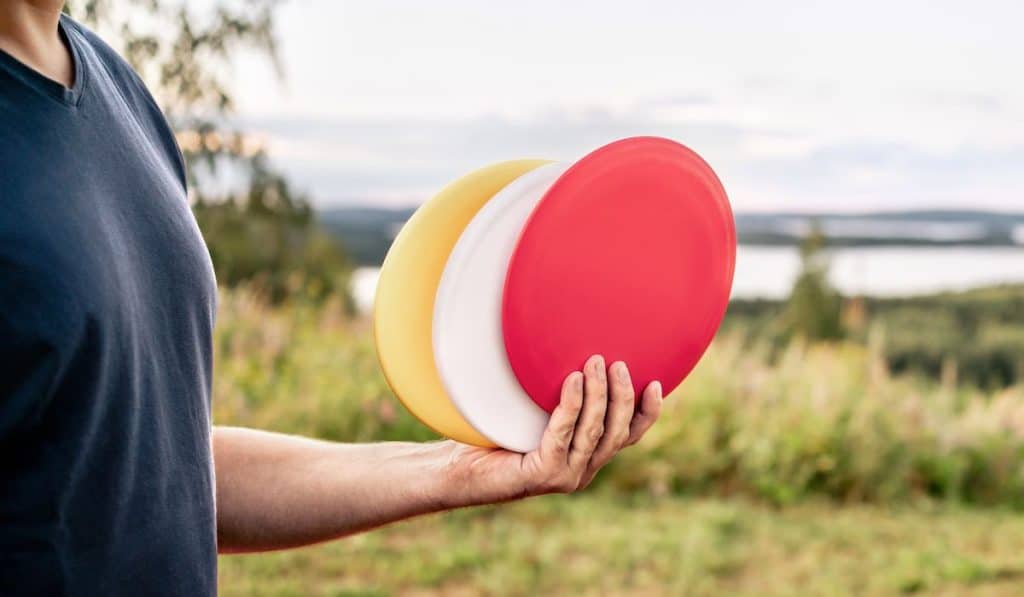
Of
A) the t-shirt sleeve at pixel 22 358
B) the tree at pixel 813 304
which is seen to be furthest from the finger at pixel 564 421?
the tree at pixel 813 304

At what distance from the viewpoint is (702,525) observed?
5613 millimetres

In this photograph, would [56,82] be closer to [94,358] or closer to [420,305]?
[94,358]

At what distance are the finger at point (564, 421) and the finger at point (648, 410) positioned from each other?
0.35 feet

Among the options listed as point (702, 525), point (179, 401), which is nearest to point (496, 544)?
point (702, 525)

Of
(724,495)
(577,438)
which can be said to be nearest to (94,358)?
(577,438)

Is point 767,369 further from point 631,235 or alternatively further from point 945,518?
point 631,235

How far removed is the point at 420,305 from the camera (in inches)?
58.4

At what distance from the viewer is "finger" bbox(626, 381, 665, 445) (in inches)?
57.0

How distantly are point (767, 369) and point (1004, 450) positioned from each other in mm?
1571

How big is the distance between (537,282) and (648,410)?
24 cm

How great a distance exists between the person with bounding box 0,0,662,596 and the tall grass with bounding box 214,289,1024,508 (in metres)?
4.84

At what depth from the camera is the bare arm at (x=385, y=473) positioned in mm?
1397

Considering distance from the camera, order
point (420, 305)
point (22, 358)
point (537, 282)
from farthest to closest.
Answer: point (420, 305), point (537, 282), point (22, 358)

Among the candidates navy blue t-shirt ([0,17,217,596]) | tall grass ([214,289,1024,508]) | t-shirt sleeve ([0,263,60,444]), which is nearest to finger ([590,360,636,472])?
navy blue t-shirt ([0,17,217,596])
